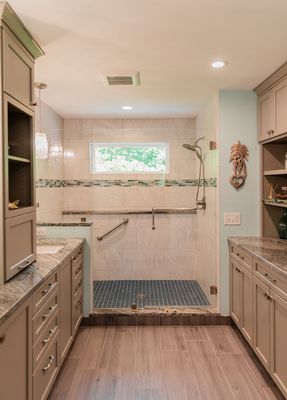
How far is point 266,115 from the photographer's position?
3.16 metres

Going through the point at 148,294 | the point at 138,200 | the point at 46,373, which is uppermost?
the point at 138,200

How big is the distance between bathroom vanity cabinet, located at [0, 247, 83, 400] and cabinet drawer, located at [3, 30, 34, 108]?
1154mm

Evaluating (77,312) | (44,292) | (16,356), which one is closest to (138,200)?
(77,312)

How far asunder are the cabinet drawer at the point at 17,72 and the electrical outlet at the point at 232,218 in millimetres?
2118

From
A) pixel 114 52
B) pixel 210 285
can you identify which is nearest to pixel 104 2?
pixel 114 52

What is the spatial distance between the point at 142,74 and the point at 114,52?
504mm

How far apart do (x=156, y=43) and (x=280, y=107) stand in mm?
1244

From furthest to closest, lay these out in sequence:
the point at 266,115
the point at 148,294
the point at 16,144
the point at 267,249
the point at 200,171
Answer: the point at 200,171 < the point at 148,294 < the point at 266,115 < the point at 267,249 < the point at 16,144

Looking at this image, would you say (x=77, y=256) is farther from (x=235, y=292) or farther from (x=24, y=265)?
(x=235, y=292)

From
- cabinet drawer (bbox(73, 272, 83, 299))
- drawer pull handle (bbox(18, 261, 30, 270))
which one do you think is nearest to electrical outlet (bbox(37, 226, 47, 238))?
cabinet drawer (bbox(73, 272, 83, 299))

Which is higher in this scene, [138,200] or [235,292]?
[138,200]

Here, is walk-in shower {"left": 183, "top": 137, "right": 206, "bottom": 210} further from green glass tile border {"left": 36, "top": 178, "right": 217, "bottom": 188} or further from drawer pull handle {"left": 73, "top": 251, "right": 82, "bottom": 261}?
drawer pull handle {"left": 73, "top": 251, "right": 82, "bottom": 261}

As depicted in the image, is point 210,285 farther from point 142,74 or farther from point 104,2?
point 104,2

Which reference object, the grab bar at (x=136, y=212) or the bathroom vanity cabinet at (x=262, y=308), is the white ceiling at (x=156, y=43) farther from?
the grab bar at (x=136, y=212)
